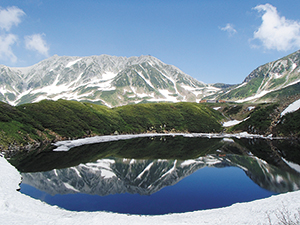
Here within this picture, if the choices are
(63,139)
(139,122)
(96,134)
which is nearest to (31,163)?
(63,139)

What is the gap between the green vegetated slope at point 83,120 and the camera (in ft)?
205

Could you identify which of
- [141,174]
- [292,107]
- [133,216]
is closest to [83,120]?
[141,174]

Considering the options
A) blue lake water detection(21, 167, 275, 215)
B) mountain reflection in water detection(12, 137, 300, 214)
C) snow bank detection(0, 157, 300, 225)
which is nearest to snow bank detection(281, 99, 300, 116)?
mountain reflection in water detection(12, 137, 300, 214)

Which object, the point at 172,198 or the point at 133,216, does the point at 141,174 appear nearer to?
the point at 172,198

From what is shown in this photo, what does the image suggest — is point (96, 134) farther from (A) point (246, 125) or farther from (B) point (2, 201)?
(A) point (246, 125)

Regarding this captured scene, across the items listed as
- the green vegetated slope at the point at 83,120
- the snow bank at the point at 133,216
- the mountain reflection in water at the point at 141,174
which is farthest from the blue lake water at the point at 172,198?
the green vegetated slope at the point at 83,120

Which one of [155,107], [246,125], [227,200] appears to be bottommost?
[227,200]

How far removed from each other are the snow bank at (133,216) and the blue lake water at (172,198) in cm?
246

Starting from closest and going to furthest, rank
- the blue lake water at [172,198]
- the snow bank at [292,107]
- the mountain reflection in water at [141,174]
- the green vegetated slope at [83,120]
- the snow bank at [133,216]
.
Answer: the snow bank at [133,216], the blue lake water at [172,198], the mountain reflection in water at [141,174], the green vegetated slope at [83,120], the snow bank at [292,107]

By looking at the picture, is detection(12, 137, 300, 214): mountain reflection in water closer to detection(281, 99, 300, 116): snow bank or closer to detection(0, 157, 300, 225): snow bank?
detection(0, 157, 300, 225): snow bank

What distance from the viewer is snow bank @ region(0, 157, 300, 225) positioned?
15938 millimetres

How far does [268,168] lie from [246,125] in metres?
83.2

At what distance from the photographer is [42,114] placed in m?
79.9

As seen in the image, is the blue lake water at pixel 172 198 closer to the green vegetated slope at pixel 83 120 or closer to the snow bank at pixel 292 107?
the green vegetated slope at pixel 83 120
